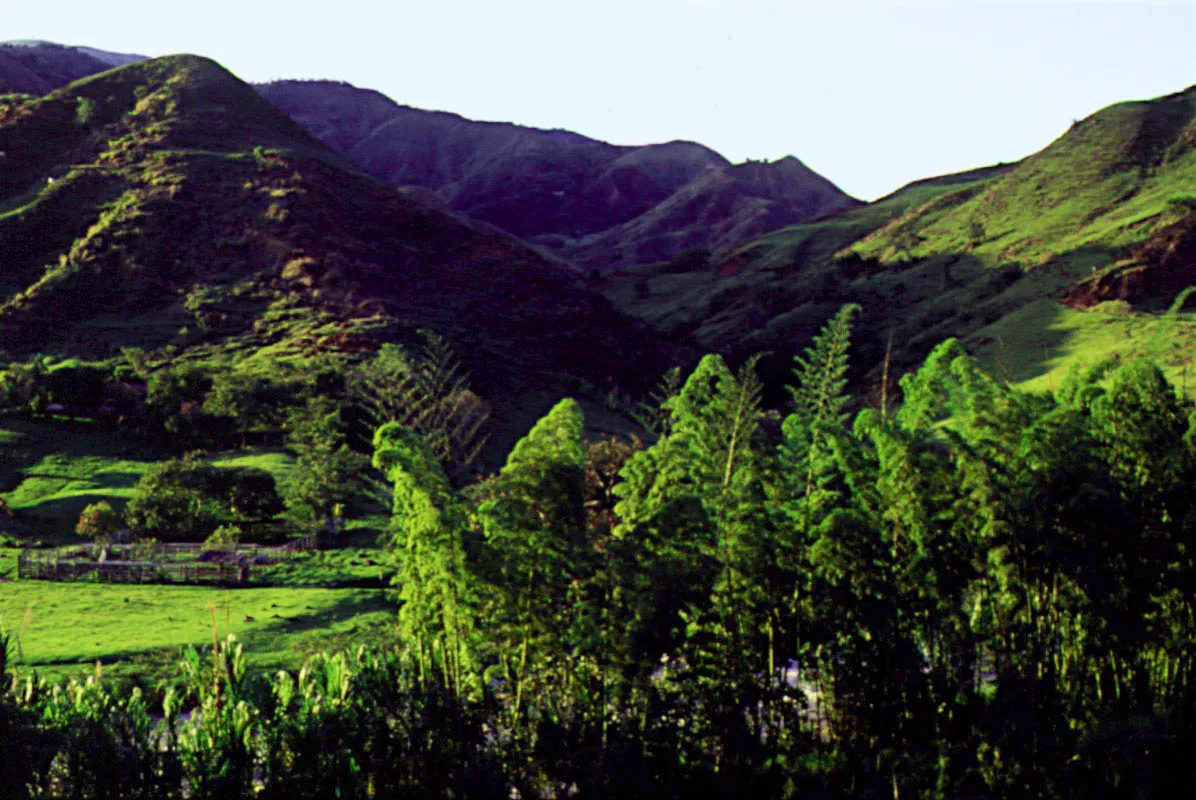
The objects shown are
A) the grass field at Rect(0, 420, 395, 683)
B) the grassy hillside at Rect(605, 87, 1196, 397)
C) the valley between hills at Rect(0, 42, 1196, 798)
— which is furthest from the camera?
the grassy hillside at Rect(605, 87, 1196, 397)

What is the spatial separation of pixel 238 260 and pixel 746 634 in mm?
77329

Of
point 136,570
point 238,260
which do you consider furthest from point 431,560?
point 238,260

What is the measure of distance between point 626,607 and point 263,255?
253ft

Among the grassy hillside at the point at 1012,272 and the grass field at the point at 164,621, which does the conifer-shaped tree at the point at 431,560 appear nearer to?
the grass field at the point at 164,621

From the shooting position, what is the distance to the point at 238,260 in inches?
3273

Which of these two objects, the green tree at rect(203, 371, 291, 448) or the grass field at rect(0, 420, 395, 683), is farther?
the green tree at rect(203, 371, 291, 448)

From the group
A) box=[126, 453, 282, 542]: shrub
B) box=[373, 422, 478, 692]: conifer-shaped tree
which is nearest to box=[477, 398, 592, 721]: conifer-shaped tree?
box=[373, 422, 478, 692]: conifer-shaped tree

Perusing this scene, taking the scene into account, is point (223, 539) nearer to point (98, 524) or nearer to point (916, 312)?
point (98, 524)

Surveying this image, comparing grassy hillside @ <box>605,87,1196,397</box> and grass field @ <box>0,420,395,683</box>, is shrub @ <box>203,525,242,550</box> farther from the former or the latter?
grassy hillside @ <box>605,87,1196,397</box>

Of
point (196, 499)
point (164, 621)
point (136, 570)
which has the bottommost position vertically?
point (164, 621)

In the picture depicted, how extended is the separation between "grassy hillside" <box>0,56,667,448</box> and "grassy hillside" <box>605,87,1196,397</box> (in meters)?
22.1

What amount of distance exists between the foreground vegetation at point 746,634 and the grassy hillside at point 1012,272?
45759 millimetres

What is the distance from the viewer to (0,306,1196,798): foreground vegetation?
13.2 metres

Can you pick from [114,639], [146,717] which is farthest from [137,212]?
[146,717]
